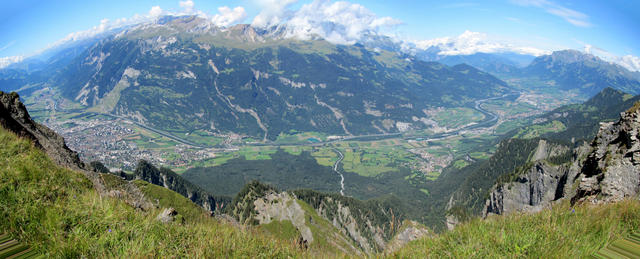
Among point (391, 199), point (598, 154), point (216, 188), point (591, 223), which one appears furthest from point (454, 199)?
point (591, 223)

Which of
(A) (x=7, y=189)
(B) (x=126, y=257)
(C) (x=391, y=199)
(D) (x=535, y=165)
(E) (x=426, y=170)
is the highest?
(A) (x=7, y=189)

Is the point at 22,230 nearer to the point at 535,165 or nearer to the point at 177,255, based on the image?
the point at 177,255

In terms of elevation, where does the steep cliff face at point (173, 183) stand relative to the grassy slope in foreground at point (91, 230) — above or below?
below

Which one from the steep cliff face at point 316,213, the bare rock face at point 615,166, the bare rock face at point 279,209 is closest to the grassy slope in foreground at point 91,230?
the bare rock face at point 615,166

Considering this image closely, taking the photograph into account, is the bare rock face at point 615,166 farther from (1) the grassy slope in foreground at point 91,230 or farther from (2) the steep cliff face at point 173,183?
(2) the steep cliff face at point 173,183

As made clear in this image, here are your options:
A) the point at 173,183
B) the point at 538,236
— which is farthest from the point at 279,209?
the point at 538,236
